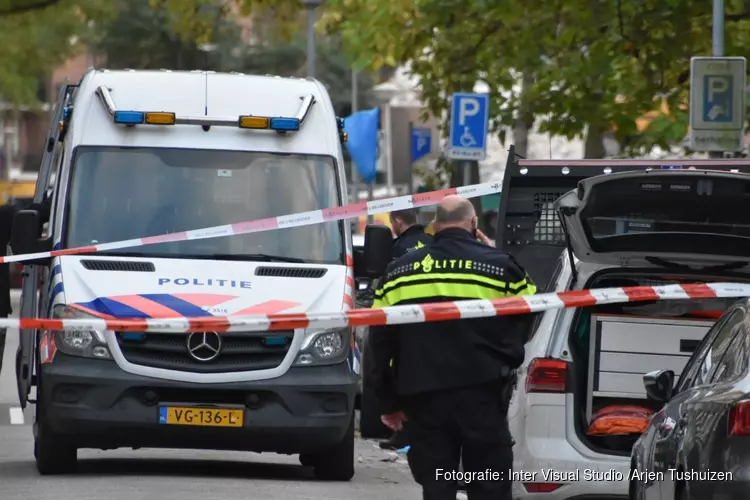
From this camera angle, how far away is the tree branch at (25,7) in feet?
89.7

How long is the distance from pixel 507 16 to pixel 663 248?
10.1 meters

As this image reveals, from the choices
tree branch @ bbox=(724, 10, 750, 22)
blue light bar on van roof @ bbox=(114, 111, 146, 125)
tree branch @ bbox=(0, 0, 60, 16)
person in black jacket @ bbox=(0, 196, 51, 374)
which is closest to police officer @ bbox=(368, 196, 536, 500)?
blue light bar on van roof @ bbox=(114, 111, 146, 125)

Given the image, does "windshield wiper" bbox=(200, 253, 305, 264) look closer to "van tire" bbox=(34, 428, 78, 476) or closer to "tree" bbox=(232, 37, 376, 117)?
"van tire" bbox=(34, 428, 78, 476)

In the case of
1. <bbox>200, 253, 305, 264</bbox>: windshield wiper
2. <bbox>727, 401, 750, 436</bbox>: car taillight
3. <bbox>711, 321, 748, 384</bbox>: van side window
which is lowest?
<bbox>200, 253, 305, 264</bbox>: windshield wiper

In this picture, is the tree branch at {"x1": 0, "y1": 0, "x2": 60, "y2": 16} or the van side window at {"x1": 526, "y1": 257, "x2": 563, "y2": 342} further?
the tree branch at {"x1": 0, "y1": 0, "x2": 60, "y2": 16}

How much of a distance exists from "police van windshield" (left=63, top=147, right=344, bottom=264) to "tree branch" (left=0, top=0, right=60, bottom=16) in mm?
16189

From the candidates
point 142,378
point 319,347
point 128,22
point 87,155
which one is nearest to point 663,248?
point 319,347

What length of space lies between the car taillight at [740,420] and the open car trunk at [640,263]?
2716mm

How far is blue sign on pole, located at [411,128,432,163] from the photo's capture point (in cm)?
2661

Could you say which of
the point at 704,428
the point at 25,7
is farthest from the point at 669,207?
the point at 25,7

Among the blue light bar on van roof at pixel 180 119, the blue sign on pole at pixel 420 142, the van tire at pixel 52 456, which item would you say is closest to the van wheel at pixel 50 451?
the van tire at pixel 52 456

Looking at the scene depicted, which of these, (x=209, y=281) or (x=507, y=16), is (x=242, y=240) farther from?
(x=507, y=16)

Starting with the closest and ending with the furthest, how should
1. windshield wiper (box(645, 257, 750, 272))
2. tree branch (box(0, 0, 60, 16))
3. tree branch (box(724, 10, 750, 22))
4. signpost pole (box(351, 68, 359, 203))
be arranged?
windshield wiper (box(645, 257, 750, 272)) < tree branch (box(724, 10, 750, 22)) < tree branch (box(0, 0, 60, 16)) < signpost pole (box(351, 68, 359, 203))

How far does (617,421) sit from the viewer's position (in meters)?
9.47
